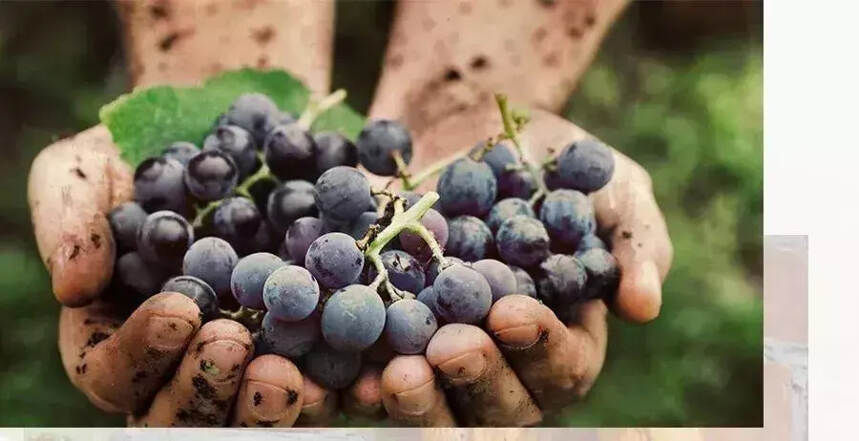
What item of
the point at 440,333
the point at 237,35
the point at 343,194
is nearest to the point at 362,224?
the point at 343,194

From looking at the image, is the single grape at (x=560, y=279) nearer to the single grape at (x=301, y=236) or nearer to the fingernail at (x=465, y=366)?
the fingernail at (x=465, y=366)

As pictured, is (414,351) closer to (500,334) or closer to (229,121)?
(500,334)

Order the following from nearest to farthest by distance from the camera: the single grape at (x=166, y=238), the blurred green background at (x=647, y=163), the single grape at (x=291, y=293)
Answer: the single grape at (x=291, y=293)
the single grape at (x=166, y=238)
the blurred green background at (x=647, y=163)

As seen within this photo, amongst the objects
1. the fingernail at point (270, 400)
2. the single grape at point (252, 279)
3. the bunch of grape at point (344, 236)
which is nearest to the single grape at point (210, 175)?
the bunch of grape at point (344, 236)

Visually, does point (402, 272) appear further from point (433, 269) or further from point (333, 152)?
point (333, 152)

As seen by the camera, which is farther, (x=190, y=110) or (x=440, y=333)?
(x=190, y=110)

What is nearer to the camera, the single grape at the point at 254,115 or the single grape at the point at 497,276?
the single grape at the point at 497,276
